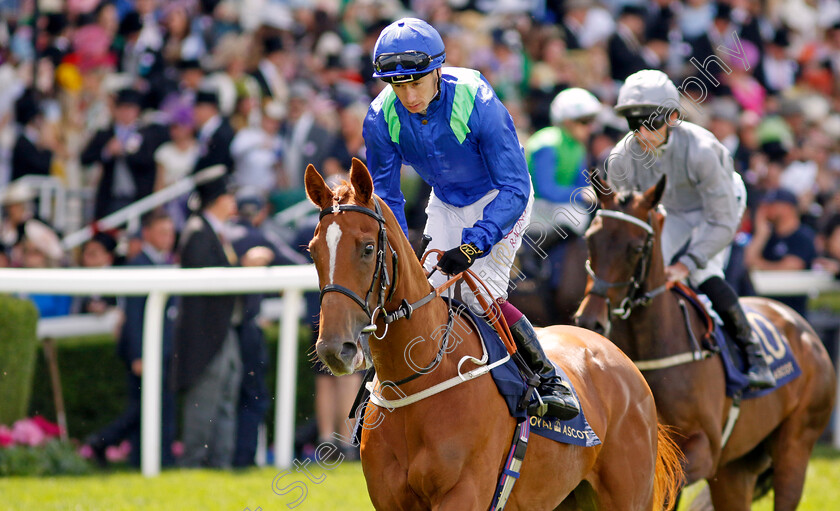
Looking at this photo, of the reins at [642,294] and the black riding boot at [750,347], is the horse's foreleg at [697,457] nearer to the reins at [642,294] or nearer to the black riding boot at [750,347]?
the reins at [642,294]

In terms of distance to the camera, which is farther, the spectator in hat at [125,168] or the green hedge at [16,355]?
the spectator in hat at [125,168]

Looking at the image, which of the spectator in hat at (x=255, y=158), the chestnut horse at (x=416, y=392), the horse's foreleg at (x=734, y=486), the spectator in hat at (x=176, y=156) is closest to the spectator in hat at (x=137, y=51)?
the spectator in hat at (x=176, y=156)

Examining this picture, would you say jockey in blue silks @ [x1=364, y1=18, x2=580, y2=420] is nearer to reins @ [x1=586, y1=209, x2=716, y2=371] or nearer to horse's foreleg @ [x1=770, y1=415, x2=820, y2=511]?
reins @ [x1=586, y1=209, x2=716, y2=371]

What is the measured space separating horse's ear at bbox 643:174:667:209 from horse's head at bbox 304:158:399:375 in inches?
84.0

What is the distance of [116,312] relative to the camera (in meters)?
7.74

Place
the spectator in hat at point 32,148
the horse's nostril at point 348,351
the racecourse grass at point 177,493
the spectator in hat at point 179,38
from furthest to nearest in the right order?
the spectator in hat at point 179,38, the spectator in hat at point 32,148, the racecourse grass at point 177,493, the horse's nostril at point 348,351

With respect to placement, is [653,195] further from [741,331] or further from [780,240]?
[780,240]

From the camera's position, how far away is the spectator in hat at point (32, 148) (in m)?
9.40

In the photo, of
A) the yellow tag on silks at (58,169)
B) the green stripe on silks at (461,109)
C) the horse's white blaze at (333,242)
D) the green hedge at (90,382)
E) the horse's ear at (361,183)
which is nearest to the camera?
the horse's white blaze at (333,242)

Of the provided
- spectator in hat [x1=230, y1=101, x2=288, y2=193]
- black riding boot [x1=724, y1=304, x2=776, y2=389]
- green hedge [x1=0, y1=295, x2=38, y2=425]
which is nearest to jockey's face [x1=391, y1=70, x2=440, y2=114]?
black riding boot [x1=724, y1=304, x2=776, y2=389]

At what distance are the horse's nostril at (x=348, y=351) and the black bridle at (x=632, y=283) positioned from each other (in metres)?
2.17

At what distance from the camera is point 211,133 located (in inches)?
355

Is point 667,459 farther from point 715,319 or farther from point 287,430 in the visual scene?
point 287,430

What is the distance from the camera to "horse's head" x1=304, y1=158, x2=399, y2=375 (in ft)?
9.89
